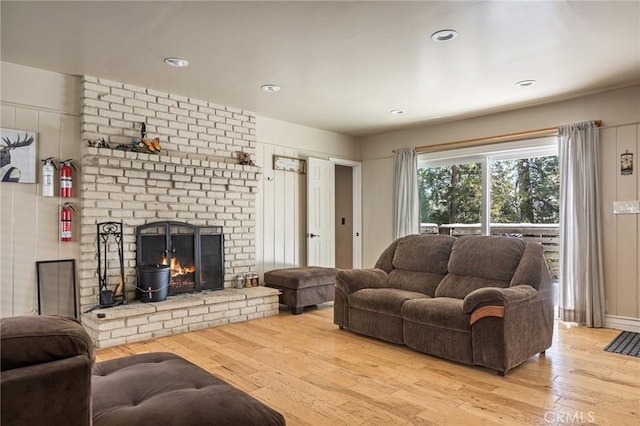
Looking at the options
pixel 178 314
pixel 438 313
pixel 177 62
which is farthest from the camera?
pixel 178 314

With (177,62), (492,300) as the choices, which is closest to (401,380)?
(492,300)

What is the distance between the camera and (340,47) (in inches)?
132

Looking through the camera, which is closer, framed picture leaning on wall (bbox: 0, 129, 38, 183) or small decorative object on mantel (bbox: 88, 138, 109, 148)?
framed picture leaning on wall (bbox: 0, 129, 38, 183)

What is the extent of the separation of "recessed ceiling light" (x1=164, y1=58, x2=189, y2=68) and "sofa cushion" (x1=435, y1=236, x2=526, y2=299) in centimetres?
313

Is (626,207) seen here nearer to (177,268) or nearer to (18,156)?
(177,268)

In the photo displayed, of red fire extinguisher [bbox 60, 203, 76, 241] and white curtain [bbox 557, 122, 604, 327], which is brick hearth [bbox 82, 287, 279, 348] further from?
white curtain [bbox 557, 122, 604, 327]

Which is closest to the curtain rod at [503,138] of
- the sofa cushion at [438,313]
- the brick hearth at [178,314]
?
the sofa cushion at [438,313]

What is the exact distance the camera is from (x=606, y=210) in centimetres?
448

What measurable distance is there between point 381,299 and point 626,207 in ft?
9.37

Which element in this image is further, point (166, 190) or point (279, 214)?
point (279, 214)

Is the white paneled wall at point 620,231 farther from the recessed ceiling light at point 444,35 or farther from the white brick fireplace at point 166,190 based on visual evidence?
the white brick fireplace at point 166,190

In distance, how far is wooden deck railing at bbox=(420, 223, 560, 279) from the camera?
493cm

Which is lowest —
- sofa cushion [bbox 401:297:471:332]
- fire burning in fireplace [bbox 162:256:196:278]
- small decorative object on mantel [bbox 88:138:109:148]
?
sofa cushion [bbox 401:297:471:332]

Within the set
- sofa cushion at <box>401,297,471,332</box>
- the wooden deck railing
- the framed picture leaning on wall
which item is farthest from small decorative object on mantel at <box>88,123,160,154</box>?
the wooden deck railing
